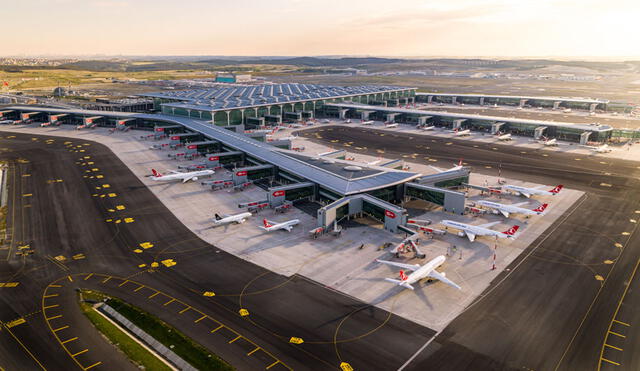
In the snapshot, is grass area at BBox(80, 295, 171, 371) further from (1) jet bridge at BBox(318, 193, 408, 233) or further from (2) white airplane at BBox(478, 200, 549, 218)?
(2) white airplane at BBox(478, 200, 549, 218)

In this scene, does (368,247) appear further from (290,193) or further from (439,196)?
(290,193)

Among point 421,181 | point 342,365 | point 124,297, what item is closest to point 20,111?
point 124,297

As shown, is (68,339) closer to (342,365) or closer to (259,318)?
(259,318)

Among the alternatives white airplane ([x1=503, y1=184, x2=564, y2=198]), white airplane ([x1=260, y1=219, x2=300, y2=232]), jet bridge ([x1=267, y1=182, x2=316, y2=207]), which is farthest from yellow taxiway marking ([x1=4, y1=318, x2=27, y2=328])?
white airplane ([x1=503, y1=184, x2=564, y2=198])

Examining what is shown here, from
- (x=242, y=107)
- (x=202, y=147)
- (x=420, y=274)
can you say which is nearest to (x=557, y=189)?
(x=420, y=274)

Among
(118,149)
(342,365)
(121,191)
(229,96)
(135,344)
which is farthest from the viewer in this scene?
(229,96)

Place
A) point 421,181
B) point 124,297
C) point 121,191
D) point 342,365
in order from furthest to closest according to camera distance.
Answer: point 121,191 → point 421,181 → point 124,297 → point 342,365

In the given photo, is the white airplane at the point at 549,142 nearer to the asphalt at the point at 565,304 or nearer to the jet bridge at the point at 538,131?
the jet bridge at the point at 538,131
